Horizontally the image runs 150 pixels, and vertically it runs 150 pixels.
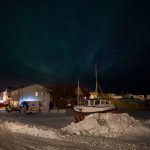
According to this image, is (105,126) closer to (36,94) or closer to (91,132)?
(91,132)

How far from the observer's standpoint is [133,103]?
78.2 metres

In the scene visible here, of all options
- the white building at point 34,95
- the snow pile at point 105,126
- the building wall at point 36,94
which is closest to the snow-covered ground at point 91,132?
the snow pile at point 105,126

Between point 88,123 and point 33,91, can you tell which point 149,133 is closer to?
point 88,123

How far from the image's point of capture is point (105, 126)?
90.7 feet

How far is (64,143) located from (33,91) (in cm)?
6620

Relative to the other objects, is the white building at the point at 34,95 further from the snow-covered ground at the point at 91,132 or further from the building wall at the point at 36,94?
the snow-covered ground at the point at 91,132

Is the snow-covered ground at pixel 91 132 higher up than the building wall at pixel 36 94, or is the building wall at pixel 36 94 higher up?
the building wall at pixel 36 94

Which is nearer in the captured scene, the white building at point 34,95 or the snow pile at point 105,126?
the snow pile at point 105,126

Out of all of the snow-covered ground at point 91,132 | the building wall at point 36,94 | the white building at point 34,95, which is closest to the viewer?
the snow-covered ground at point 91,132

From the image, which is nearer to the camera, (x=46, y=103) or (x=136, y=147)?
(x=136, y=147)

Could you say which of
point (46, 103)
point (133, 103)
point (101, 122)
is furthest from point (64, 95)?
point (101, 122)

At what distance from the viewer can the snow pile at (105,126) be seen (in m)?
26.3

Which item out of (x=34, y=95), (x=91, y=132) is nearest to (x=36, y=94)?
(x=34, y=95)

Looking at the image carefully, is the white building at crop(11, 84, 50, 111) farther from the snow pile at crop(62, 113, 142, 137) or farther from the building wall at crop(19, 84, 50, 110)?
the snow pile at crop(62, 113, 142, 137)
